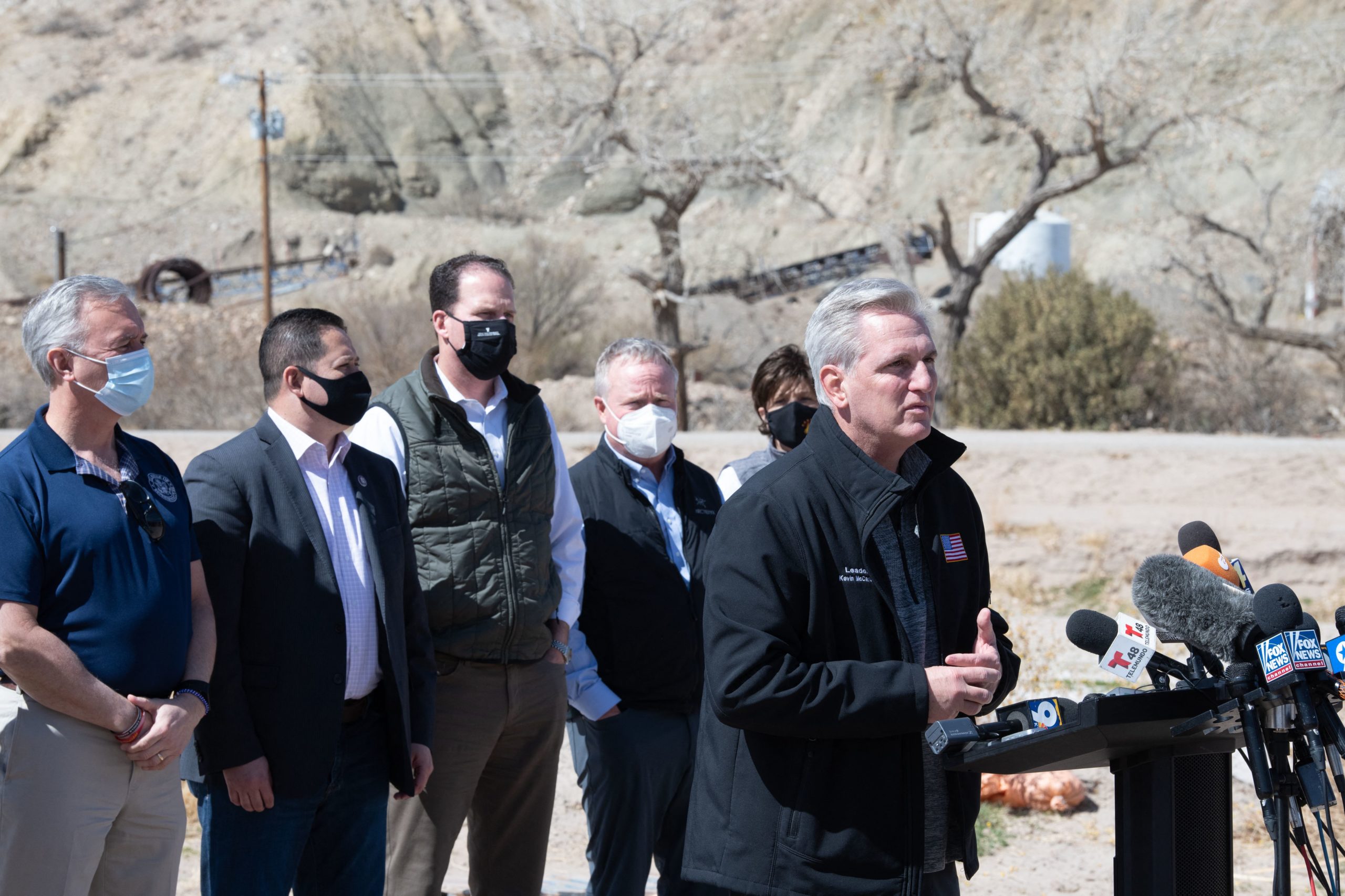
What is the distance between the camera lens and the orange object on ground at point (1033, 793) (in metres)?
5.89

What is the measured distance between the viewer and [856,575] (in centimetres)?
253

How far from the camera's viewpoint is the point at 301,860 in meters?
3.46

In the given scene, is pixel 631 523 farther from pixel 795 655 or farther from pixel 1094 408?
pixel 1094 408

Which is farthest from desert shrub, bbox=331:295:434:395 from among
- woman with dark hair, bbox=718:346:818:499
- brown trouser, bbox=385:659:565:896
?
brown trouser, bbox=385:659:565:896

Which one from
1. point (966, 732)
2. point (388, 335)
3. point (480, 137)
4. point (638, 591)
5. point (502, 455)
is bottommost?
point (966, 732)

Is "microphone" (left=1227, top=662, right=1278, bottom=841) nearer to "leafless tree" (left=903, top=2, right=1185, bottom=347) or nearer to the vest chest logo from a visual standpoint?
the vest chest logo

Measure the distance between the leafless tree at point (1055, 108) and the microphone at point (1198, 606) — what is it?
17.9m

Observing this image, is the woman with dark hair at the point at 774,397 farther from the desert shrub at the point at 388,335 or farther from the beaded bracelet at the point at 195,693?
the desert shrub at the point at 388,335

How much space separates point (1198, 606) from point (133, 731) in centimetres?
226

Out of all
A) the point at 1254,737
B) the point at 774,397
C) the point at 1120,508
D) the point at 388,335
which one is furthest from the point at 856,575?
the point at 388,335

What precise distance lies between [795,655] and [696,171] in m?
19.2

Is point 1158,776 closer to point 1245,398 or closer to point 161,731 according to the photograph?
point 161,731

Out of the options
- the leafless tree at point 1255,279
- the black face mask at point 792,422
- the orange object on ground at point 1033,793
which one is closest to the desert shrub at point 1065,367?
the leafless tree at point 1255,279

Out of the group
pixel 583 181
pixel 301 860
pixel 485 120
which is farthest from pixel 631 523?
pixel 485 120
